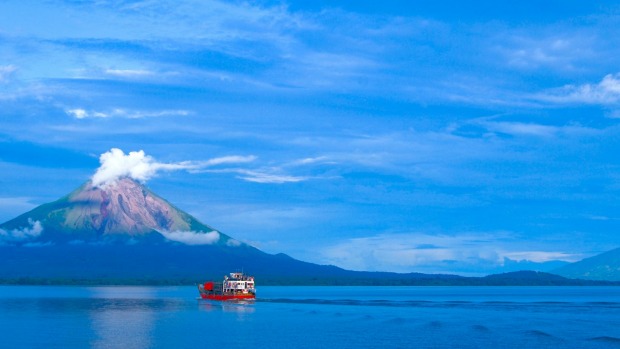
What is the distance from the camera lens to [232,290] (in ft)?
500

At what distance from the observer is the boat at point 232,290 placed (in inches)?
5920

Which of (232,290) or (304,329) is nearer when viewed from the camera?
(304,329)

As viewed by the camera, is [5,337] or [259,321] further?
[259,321]

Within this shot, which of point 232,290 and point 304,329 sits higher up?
point 232,290

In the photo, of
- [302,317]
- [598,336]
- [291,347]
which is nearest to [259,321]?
[302,317]

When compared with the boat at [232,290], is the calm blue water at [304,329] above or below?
below

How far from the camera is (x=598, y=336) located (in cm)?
7612

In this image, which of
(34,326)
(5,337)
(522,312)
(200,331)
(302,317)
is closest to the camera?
(5,337)

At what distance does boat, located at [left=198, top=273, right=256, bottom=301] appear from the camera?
5920 inches

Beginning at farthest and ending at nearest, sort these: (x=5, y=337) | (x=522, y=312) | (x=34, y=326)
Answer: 1. (x=522, y=312)
2. (x=34, y=326)
3. (x=5, y=337)

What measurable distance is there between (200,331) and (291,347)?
16.9 metres

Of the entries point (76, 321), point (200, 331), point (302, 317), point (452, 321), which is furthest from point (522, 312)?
point (76, 321)

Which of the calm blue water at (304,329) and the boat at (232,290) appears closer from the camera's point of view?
the calm blue water at (304,329)

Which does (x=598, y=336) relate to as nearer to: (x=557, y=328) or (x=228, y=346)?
(x=557, y=328)
